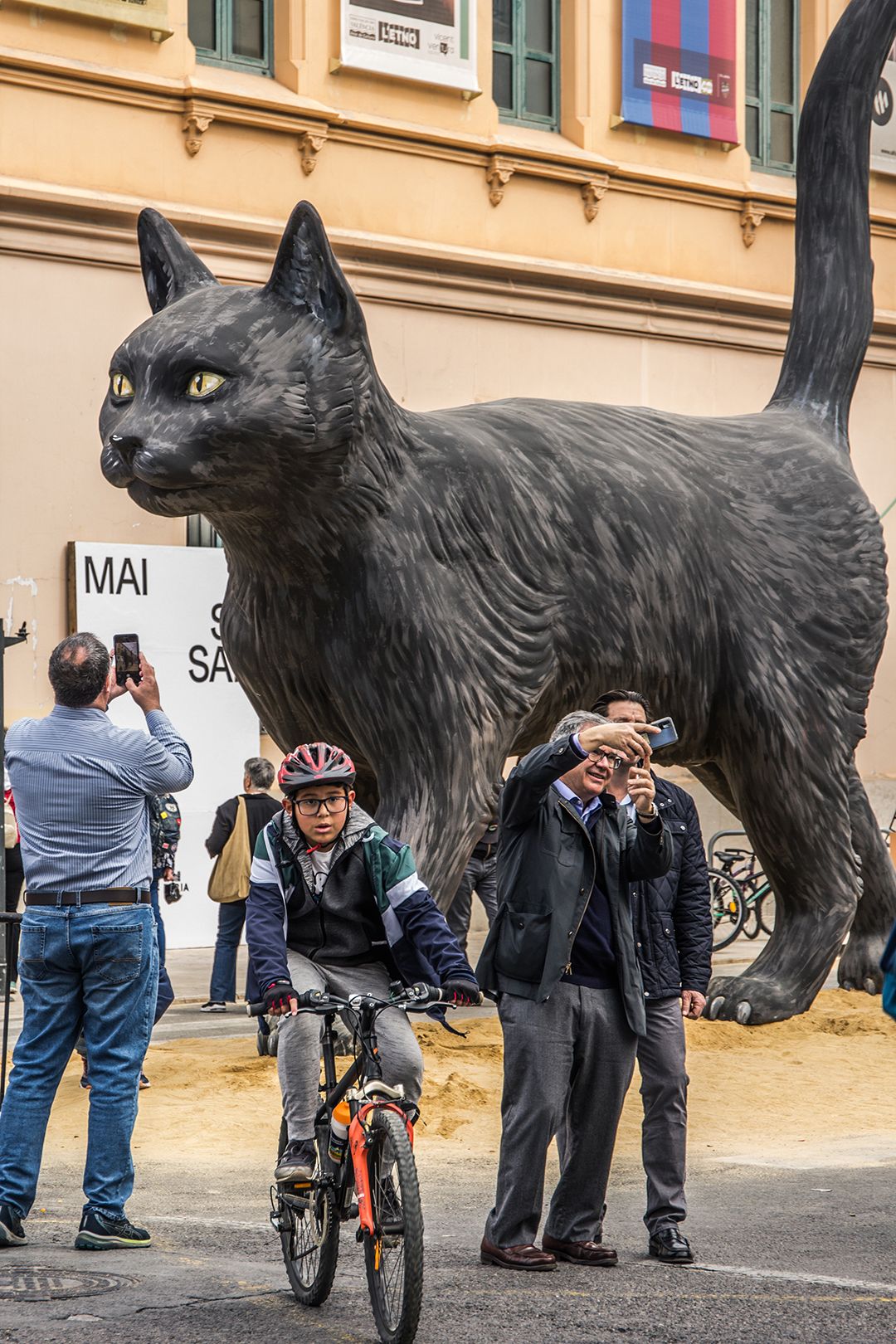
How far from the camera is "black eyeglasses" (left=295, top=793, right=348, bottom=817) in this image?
17.0ft

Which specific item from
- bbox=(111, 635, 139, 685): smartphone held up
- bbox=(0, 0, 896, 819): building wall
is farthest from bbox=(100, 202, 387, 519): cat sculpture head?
bbox=(0, 0, 896, 819): building wall

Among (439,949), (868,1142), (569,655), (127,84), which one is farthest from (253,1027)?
(127,84)

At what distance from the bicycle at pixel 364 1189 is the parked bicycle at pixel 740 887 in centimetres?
1025

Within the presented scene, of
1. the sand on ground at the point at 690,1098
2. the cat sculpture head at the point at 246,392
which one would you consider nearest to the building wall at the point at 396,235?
the sand on ground at the point at 690,1098

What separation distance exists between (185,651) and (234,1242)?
944 centimetres

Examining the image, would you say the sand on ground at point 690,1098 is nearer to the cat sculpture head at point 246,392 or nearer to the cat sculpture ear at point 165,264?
the cat sculpture head at point 246,392

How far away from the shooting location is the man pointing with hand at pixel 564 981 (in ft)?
17.2

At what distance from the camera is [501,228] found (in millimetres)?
16422

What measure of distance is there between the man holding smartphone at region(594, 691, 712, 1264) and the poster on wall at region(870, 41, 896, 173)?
14574mm

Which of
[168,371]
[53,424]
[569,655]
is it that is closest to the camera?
[168,371]

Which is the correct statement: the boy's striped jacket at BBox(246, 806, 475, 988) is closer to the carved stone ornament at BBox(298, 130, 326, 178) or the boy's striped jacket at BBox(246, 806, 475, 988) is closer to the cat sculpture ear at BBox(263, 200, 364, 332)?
the cat sculpture ear at BBox(263, 200, 364, 332)

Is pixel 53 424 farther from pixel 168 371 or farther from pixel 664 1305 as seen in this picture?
pixel 664 1305

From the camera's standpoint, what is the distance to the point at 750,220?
17.8 meters

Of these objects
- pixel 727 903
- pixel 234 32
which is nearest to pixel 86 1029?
pixel 727 903
